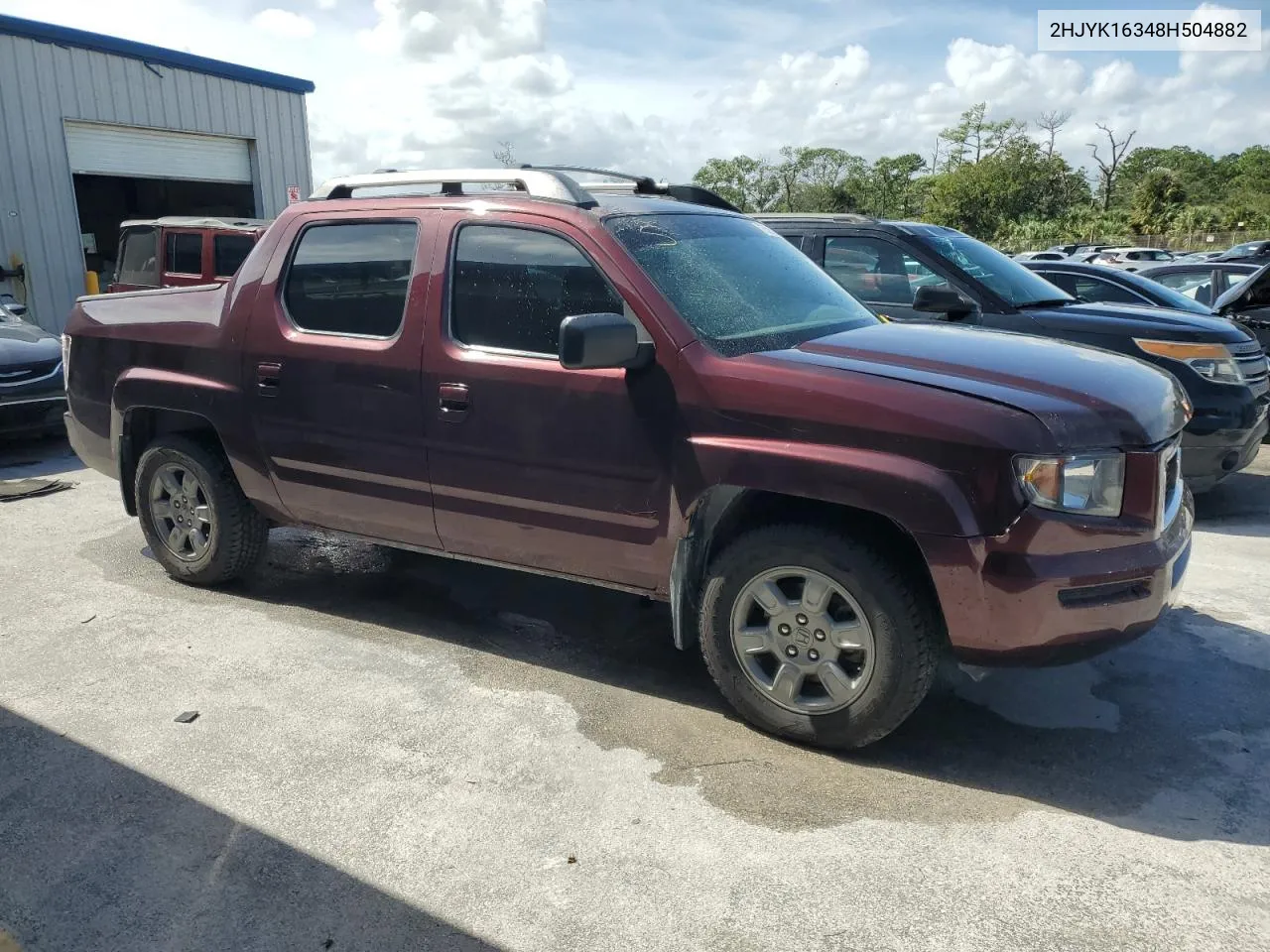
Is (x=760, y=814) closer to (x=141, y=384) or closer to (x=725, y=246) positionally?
(x=725, y=246)

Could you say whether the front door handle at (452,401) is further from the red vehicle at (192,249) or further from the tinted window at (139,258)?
the tinted window at (139,258)

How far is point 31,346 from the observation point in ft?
28.3

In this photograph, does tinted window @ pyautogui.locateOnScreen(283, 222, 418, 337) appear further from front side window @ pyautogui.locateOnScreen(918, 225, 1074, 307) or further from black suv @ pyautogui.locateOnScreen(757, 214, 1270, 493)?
front side window @ pyautogui.locateOnScreen(918, 225, 1074, 307)

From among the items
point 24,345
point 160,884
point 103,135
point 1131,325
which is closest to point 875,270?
point 1131,325

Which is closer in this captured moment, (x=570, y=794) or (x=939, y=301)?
(x=570, y=794)

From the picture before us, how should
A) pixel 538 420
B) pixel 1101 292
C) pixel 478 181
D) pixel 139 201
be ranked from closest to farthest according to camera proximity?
pixel 538 420 < pixel 478 181 < pixel 1101 292 < pixel 139 201

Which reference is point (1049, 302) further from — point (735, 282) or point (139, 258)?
point (139, 258)

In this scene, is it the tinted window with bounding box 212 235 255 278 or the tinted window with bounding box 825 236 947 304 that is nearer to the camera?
the tinted window with bounding box 825 236 947 304

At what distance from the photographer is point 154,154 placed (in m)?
15.9

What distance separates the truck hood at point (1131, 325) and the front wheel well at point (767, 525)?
352cm

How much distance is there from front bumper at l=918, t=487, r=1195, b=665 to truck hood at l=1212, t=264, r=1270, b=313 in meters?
6.67

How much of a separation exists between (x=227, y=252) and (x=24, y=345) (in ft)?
13.5

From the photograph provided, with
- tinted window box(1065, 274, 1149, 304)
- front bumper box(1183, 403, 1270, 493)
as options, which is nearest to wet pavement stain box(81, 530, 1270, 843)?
front bumper box(1183, 403, 1270, 493)

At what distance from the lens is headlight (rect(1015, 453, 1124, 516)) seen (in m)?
3.00
